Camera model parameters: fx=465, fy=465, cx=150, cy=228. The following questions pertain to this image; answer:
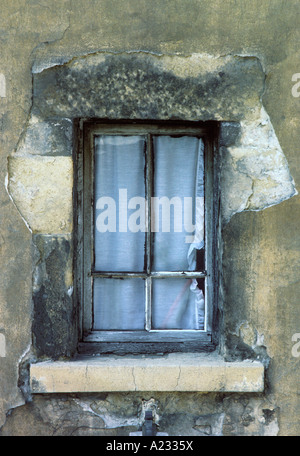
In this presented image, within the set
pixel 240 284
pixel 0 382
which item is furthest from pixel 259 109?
pixel 0 382

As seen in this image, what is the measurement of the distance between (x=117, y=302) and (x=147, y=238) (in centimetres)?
41

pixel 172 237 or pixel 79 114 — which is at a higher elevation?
pixel 79 114

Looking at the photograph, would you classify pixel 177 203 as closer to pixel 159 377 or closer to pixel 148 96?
pixel 148 96

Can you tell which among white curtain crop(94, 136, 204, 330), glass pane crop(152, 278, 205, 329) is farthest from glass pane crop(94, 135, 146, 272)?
glass pane crop(152, 278, 205, 329)

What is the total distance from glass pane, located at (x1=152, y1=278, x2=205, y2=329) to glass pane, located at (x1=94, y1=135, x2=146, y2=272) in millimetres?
220

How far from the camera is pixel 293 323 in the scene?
99.8 inches

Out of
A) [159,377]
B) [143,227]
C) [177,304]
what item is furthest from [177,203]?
[159,377]

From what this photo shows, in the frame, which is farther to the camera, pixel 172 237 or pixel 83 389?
pixel 172 237

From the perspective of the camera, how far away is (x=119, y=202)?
2.67m

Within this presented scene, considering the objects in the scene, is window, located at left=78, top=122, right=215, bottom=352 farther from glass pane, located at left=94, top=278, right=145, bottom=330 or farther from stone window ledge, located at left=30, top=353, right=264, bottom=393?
stone window ledge, located at left=30, top=353, right=264, bottom=393

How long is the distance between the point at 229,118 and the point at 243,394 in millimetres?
1491

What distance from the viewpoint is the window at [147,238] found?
2658mm

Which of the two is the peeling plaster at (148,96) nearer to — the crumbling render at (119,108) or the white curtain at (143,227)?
the crumbling render at (119,108)
